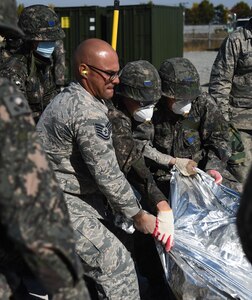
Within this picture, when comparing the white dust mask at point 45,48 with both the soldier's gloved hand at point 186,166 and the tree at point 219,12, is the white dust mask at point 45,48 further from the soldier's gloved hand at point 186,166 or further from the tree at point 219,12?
the tree at point 219,12

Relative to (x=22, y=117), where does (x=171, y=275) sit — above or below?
below

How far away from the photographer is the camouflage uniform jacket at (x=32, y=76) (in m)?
5.12

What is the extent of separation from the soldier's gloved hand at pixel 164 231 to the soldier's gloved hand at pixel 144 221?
1.5 inches

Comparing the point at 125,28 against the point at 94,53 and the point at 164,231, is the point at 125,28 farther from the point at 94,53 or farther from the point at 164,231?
the point at 164,231

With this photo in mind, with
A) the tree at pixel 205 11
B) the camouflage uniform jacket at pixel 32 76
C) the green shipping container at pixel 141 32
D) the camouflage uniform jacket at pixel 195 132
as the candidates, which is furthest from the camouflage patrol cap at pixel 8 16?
the tree at pixel 205 11

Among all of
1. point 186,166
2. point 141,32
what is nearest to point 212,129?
point 186,166

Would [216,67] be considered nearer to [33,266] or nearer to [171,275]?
[171,275]

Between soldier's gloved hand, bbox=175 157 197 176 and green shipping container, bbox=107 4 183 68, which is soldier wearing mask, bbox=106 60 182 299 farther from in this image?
green shipping container, bbox=107 4 183 68

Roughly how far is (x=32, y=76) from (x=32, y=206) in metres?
3.54

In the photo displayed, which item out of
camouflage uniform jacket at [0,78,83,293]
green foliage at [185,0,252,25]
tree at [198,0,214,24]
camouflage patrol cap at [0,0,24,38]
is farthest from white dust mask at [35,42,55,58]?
tree at [198,0,214,24]

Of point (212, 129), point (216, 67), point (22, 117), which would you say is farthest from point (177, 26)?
point (22, 117)

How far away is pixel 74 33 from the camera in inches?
516

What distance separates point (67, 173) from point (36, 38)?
222 centimetres

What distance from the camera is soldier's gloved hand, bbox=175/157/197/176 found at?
12.7 feet
